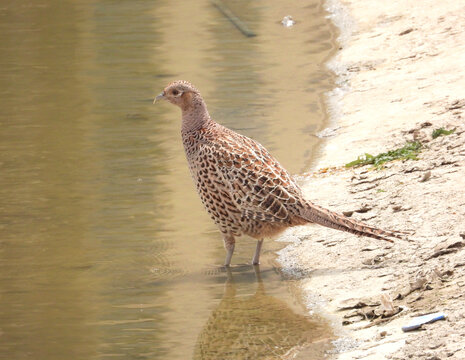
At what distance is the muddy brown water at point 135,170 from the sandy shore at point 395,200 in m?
0.32

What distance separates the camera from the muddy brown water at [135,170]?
7.32 metres

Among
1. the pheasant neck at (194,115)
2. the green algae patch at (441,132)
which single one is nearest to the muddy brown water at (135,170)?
the pheasant neck at (194,115)

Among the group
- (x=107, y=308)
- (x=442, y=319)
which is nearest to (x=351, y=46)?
(x=107, y=308)

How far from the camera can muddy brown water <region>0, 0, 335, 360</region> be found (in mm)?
7316

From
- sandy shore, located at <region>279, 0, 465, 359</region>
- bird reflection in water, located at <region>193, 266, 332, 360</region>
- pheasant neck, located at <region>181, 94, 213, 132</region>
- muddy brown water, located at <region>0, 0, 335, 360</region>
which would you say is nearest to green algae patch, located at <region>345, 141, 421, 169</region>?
sandy shore, located at <region>279, 0, 465, 359</region>

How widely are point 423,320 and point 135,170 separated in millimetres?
5253

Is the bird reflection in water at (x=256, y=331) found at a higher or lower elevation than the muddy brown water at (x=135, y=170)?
higher

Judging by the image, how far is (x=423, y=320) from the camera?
617 cm

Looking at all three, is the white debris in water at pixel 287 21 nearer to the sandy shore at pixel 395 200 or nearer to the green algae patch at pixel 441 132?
the sandy shore at pixel 395 200

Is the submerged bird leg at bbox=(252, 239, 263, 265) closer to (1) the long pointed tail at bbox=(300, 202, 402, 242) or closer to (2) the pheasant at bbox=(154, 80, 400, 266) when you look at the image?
(2) the pheasant at bbox=(154, 80, 400, 266)

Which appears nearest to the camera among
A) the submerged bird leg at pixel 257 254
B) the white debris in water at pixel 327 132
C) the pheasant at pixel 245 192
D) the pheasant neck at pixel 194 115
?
the pheasant at pixel 245 192

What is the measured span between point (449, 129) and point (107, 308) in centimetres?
403

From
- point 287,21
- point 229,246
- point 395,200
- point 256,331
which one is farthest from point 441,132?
point 287,21

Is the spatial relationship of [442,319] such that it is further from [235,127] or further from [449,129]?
[235,127]
